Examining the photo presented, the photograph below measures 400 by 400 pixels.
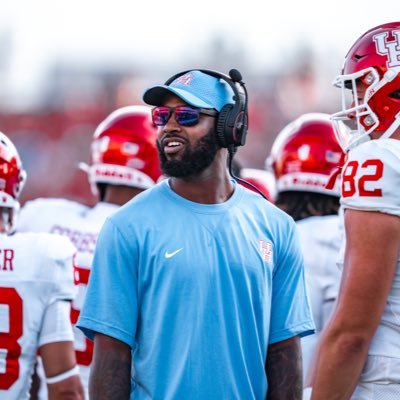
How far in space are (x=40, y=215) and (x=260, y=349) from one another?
7.98ft

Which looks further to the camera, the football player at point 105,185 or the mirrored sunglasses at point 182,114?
the football player at point 105,185

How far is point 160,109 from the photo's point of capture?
153 inches

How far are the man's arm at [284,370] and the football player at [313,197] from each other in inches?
66.5

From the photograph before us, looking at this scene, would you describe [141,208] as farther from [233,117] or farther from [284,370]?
[284,370]

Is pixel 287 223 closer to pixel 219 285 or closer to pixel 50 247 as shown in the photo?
pixel 219 285

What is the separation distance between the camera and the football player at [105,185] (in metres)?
5.58

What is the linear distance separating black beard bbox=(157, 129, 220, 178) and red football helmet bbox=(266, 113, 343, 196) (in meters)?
2.31

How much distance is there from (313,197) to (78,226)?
4.83 ft

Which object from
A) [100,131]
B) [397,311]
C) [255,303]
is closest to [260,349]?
[255,303]

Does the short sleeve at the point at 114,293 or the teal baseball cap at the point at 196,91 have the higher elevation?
the teal baseball cap at the point at 196,91

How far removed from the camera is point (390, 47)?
3.93 m

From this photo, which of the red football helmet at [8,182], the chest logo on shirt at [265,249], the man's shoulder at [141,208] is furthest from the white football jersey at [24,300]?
the chest logo on shirt at [265,249]

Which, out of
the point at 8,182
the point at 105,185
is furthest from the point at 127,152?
the point at 8,182

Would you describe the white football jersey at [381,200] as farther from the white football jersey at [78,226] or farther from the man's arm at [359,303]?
the white football jersey at [78,226]
